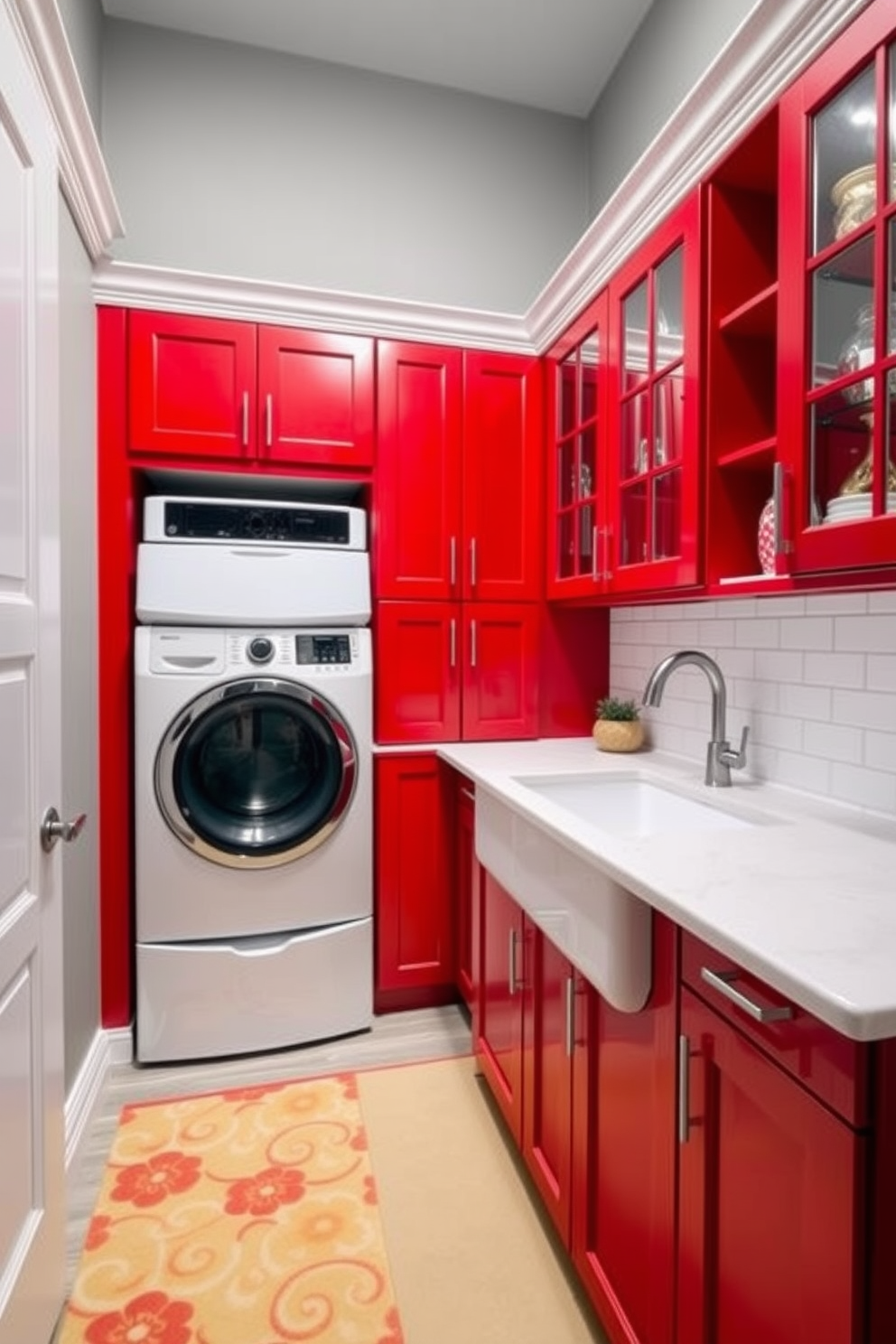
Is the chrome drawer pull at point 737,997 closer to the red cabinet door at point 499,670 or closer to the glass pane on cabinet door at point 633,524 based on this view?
the glass pane on cabinet door at point 633,524

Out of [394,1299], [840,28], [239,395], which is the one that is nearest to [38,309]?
[239,395]

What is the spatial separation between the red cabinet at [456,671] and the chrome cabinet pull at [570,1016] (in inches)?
45.9

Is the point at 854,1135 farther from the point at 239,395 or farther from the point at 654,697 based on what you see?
the point at 239,395

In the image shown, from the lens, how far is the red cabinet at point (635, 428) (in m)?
1.52

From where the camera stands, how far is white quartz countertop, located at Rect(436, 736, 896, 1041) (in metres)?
0.69

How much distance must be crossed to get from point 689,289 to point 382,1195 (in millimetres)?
2156

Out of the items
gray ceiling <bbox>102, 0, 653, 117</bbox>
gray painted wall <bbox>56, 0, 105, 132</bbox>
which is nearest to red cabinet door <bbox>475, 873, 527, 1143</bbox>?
gray painted wall <bbox>56, 0, 105, 132</bbox>

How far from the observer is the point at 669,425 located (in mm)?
1614

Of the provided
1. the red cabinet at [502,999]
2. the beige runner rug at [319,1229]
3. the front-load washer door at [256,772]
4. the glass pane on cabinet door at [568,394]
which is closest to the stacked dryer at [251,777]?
the front-load washer door at [256,772]

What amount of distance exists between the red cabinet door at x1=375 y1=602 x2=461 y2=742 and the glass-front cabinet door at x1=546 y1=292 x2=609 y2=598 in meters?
0.42

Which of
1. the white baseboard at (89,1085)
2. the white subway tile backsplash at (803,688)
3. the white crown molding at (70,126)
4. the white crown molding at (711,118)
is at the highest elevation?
the white crown molding at (70,126)

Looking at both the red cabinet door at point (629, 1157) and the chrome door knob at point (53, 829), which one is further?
the chrome door knob at point (53, 829)

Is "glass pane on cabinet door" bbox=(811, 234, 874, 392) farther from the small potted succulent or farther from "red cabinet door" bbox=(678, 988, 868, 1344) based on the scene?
the small potted succulent

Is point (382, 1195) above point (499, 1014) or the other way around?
the other way around
